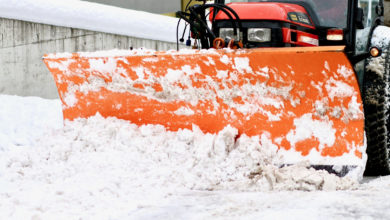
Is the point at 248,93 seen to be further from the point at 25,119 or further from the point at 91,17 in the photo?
the point at 91,17

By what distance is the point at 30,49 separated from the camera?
6922 millimetres

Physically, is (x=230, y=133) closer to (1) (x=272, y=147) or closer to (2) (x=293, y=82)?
(1) (x=272, y=147)

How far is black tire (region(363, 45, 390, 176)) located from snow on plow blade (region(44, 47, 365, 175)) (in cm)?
42

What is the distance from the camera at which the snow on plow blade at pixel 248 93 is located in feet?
10.1

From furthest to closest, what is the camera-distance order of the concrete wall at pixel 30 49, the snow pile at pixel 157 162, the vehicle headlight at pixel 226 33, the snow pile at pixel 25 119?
the concrete wall at pixel 30 49, the snow pile at pixel 25 119, the vehicle headlight at pixel 226 33, the snow pile at pixel 157 162

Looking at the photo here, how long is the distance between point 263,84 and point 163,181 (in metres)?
0.96

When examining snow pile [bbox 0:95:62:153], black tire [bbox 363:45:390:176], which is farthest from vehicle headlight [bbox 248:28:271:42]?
snow pile [bbox 0:95:62:153]

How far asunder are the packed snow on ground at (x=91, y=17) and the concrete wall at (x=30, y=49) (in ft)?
0.37

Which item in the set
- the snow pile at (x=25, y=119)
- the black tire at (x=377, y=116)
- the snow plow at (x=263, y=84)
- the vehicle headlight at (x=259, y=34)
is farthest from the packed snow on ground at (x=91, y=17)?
the black tire at (x=377, y=116)

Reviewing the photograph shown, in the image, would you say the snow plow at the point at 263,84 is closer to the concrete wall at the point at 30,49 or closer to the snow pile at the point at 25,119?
the snow pile at the point at 25,119

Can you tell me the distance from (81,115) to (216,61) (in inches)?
54.7

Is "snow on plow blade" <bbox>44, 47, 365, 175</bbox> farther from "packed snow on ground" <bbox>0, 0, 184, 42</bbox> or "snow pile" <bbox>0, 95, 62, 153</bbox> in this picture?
"packed snow on ground" <bbox>0, 0, 184, 42</bbox>

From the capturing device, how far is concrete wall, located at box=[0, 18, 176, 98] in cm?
663

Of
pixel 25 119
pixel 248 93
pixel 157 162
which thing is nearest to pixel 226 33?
pixel 248 93
